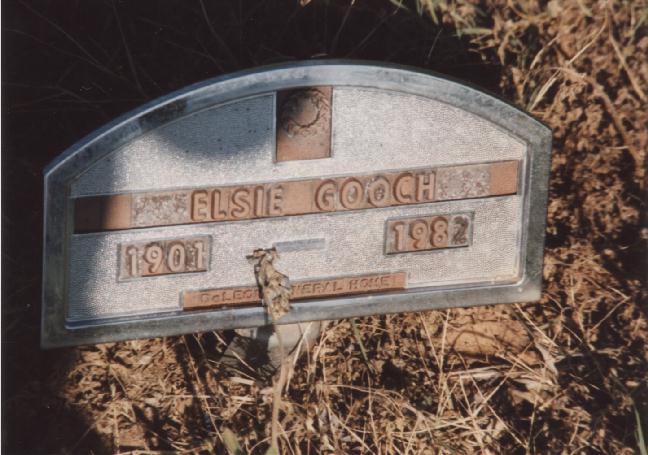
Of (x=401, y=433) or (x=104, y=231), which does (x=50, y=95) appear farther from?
(x=401, y=433)

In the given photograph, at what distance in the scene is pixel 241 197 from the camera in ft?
6.11

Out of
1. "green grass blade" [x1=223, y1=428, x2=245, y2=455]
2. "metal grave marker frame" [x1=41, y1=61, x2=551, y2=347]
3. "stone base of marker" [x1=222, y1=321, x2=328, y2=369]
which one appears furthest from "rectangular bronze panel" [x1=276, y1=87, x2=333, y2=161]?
"green grass blade" [x1=223, y1=428, x2=245, y2=455]

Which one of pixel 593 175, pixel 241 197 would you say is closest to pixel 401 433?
pixel 241 197

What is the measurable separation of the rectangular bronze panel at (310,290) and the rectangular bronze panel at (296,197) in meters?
0.15

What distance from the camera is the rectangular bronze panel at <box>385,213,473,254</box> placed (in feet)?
6.48

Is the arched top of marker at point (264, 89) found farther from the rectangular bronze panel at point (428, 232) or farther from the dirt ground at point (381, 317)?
the dirt ground at point (381, 317)

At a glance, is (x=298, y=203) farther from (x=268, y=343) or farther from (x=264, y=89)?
(x=268, y=343)

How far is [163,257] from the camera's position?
6.11 ft

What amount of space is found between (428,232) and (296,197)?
29 centimetres

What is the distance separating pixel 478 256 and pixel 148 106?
75 cm

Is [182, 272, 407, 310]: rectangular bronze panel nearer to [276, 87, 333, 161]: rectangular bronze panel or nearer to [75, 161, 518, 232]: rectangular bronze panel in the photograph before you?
[75, 161, 518, 232]: rectangular bronze panel

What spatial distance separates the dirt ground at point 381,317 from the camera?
88.6 inches

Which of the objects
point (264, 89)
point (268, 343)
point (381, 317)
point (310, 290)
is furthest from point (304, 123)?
point (381, 317)

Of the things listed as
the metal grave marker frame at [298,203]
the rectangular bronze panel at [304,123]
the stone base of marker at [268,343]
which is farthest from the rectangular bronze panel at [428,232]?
the stone base of marker at [268,343]
